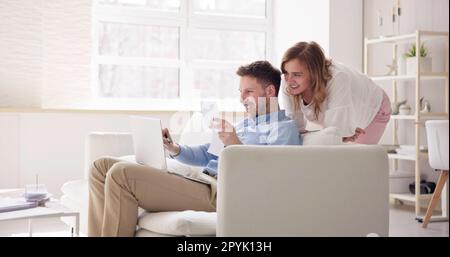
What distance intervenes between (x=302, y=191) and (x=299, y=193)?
0.01 meters

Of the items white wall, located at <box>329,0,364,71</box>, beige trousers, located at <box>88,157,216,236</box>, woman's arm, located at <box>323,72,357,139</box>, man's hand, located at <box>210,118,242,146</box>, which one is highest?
white wall, located at <box>329,0,364,71</box>

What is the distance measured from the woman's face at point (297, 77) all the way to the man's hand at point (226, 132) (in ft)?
1.49

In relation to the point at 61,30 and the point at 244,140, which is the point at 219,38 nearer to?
the point at 61,30

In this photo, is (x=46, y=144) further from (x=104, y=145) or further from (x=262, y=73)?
(x=262, y=73)

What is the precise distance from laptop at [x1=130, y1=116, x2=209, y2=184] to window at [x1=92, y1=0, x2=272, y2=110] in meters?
2.82

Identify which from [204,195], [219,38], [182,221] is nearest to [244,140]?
[204,195]

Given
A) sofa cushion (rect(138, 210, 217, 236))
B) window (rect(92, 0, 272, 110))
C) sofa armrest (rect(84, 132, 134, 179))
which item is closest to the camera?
sofa cushion (rect(138, 210, 217, 236))

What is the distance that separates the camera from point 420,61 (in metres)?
5.03

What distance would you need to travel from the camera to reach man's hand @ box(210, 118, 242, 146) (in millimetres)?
2473

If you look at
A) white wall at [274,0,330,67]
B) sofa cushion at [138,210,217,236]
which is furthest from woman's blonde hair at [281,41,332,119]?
white wall at [274,0,330,67]

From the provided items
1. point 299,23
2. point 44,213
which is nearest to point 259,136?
point 44,213

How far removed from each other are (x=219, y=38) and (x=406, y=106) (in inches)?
76.3

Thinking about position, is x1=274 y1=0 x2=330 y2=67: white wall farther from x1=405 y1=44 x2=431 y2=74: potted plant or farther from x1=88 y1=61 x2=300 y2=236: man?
x1=88 y1=61 x2=300 y2=236: man

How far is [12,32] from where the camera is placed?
5.08 meters
